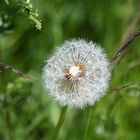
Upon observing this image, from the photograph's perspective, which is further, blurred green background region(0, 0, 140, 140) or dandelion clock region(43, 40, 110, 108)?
blurred green background region(0, 0, 140, 140)

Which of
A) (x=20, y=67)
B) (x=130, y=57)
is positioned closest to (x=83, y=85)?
(x=130, y=57)

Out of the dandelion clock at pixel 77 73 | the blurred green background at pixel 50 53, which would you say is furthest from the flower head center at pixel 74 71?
the blurred green background at pixel 50 53

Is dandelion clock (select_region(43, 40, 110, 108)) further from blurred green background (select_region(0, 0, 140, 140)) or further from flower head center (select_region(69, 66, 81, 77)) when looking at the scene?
blurred green background (select_region(0, 0, 140, 140))

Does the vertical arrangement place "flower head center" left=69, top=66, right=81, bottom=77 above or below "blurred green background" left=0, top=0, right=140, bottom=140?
below

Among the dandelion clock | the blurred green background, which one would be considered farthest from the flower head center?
the blurred green background

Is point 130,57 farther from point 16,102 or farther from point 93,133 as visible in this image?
point 16,102

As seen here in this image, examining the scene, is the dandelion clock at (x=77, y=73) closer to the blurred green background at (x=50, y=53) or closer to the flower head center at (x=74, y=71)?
the flower head center at (x=74, y=71)

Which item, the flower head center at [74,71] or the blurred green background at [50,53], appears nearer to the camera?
the flower head center at [74,71]
